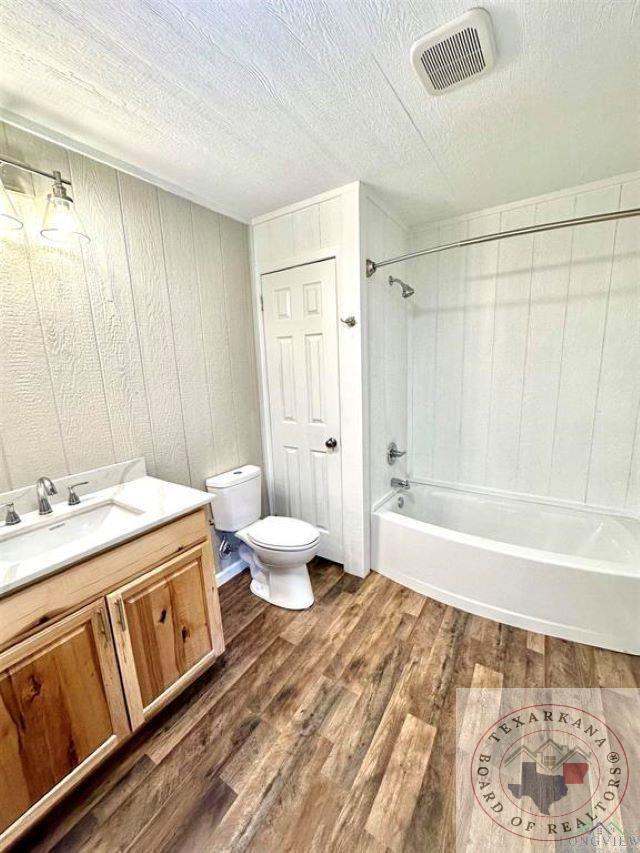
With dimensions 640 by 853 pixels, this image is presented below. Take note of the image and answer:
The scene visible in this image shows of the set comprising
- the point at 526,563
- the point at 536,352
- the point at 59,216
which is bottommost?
the point at 526,563

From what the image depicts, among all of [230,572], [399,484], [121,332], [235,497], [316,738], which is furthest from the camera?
[399,484]

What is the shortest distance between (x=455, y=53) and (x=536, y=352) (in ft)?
5.25

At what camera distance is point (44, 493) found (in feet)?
4.21

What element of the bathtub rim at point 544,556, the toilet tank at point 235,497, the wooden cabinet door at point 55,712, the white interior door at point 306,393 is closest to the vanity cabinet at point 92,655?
the wooden cabinet door at point 55,712

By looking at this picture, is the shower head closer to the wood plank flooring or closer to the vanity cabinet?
the vanity cabinet

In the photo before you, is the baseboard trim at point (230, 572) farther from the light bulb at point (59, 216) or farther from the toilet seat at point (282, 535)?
the light bulb at point (59, 216)

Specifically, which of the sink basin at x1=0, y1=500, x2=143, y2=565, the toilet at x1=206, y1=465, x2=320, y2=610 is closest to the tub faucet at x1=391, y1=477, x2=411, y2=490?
the toilet at x1=206, y1=465, x2=320, y2=610

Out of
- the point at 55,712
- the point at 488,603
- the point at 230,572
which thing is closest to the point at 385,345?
the point at 488,603

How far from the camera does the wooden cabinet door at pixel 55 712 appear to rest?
0.90 meters

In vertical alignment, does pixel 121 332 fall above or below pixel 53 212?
below

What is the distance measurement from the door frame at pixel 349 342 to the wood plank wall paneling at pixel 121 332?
16cm

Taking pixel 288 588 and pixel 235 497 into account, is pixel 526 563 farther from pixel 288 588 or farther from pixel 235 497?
pixel 235 497

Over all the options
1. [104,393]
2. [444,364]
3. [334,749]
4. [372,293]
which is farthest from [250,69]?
[334,749]

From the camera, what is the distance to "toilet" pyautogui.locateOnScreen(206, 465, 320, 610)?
1858 millimetres
